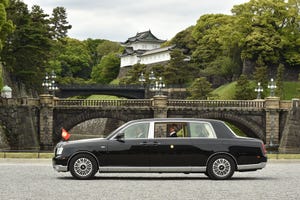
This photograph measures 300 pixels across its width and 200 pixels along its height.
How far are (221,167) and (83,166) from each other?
3.99 m

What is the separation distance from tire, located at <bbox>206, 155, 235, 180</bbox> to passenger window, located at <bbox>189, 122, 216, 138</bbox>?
0.74 meters

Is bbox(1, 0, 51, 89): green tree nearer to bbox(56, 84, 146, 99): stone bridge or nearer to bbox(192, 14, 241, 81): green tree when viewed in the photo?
bbox(56, 84, 146, 99): stone bridge

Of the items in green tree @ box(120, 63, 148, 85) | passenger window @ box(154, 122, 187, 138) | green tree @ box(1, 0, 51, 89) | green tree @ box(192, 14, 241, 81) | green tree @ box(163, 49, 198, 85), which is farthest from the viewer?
green tree @ box(120, 63, 148, 85)

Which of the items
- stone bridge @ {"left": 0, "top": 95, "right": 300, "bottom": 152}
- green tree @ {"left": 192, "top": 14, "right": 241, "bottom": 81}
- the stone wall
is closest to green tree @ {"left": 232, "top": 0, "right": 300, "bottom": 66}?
green tree @ {"left": 192, "top": 14, "right": 241, "bottom": 81}

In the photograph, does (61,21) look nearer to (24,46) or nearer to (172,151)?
(24,46)

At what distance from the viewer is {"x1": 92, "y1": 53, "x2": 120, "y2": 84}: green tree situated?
482 ft

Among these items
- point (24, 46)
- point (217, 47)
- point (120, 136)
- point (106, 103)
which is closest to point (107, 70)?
point (217, 47)

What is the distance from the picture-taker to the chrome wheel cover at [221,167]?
1934 cm

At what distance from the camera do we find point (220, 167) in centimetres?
1944

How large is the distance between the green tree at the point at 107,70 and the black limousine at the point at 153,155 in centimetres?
12618

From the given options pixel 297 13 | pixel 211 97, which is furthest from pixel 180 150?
pixel 297 13

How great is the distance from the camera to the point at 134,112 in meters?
59.2

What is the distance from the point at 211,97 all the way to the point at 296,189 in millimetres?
63940

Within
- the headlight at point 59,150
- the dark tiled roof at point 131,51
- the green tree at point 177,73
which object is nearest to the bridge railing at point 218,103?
the green tree at point 177,73
